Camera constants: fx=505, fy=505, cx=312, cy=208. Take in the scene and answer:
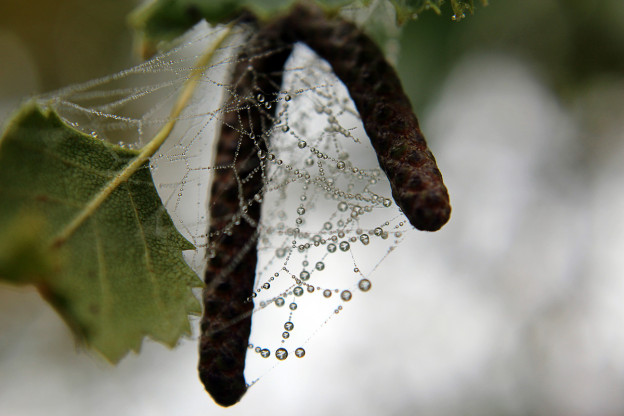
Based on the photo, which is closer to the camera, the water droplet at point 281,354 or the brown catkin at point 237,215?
the brown catkin at point 237,215

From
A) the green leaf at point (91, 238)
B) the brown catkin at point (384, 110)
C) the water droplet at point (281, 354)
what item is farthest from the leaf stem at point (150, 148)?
the water droplet at point (281, 354)

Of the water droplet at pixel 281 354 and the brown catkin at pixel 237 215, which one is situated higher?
the brown catkin at pixel 237 215

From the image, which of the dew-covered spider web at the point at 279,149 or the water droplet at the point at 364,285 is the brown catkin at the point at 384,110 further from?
the water droplet at the point at 364,285

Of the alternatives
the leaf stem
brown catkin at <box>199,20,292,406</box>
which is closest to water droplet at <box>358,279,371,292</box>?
brown catkin at <box>199,20,292,406</box>

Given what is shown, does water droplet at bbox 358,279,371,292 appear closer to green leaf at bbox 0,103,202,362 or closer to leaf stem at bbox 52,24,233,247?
green leaf at bbox 0,103,202,362

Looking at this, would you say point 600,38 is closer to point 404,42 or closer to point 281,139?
point 404,42

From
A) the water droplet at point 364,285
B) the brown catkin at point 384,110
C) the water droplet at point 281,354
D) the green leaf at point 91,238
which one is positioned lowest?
the water droplet at point 281,354

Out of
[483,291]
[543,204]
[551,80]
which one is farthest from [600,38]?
[483,291]
